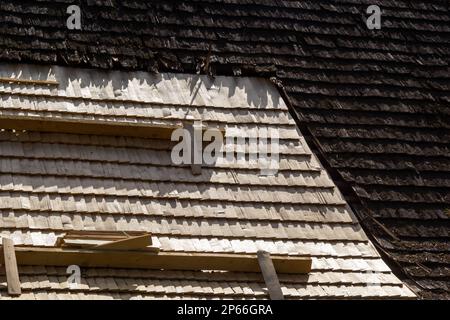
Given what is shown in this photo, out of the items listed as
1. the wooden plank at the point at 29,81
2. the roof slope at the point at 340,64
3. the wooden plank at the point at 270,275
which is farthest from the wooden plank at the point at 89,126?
the wooden plank at the point at 270,275

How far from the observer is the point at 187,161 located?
11648 millimetres

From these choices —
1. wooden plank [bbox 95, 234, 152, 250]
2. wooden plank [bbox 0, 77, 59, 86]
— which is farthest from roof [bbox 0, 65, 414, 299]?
wooden plank [bbox 95, 234, 152, 250]

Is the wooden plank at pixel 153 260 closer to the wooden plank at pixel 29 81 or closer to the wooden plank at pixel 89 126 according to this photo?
the wooden plank at pixel 89 126

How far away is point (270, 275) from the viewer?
1062 cm

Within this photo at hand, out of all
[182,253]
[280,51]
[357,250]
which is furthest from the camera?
[280,51]

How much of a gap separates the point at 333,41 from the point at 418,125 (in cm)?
134

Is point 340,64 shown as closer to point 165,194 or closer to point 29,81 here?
point 165,194

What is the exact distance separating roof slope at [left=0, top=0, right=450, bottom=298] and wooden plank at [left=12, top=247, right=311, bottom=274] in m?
1.20

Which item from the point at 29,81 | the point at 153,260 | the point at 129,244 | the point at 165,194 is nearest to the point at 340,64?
the point at 165,194

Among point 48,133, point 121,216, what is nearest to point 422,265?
point 121,216

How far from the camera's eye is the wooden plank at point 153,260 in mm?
10164

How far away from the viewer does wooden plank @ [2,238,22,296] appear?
386 inches
